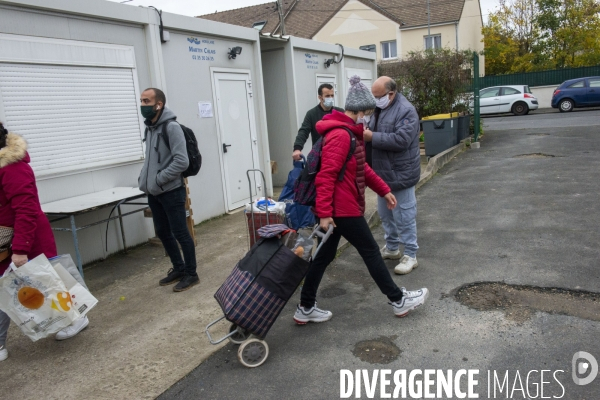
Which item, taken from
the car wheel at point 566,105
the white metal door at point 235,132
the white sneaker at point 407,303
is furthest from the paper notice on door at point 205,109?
the car wheel at point 566,105

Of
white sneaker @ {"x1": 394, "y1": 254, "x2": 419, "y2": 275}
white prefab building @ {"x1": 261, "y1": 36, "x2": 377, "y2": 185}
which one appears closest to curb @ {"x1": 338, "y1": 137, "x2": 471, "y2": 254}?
white sneaker @ {"x1": 394, "y1": 254, "x2": 419, "y2": 275}

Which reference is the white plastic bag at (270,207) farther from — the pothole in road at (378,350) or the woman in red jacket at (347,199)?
the pothole in road at (378,350)

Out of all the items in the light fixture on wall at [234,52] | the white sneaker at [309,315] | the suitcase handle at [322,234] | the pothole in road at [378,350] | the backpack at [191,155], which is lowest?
the pothole in road at [378,350]

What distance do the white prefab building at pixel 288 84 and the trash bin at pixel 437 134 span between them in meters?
3.04

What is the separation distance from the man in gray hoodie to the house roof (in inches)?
1249

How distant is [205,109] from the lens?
777 cm

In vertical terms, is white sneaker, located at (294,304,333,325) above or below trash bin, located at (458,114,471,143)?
below

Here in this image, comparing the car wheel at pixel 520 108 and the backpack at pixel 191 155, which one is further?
the car wheel at pixel 520 108

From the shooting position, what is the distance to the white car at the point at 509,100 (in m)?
25.7

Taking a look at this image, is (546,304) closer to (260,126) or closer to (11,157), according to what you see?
(11,157)

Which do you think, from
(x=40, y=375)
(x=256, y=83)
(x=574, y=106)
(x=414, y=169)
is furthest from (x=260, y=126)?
(x=574, y=106)

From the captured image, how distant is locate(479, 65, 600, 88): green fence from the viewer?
29547mm

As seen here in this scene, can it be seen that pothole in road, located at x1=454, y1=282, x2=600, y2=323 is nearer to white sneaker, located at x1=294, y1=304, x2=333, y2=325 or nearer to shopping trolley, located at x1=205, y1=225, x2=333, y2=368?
white sneaker, located at x1=294, y1=304, x2=333, y2=325

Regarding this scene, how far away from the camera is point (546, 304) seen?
4.17 m
